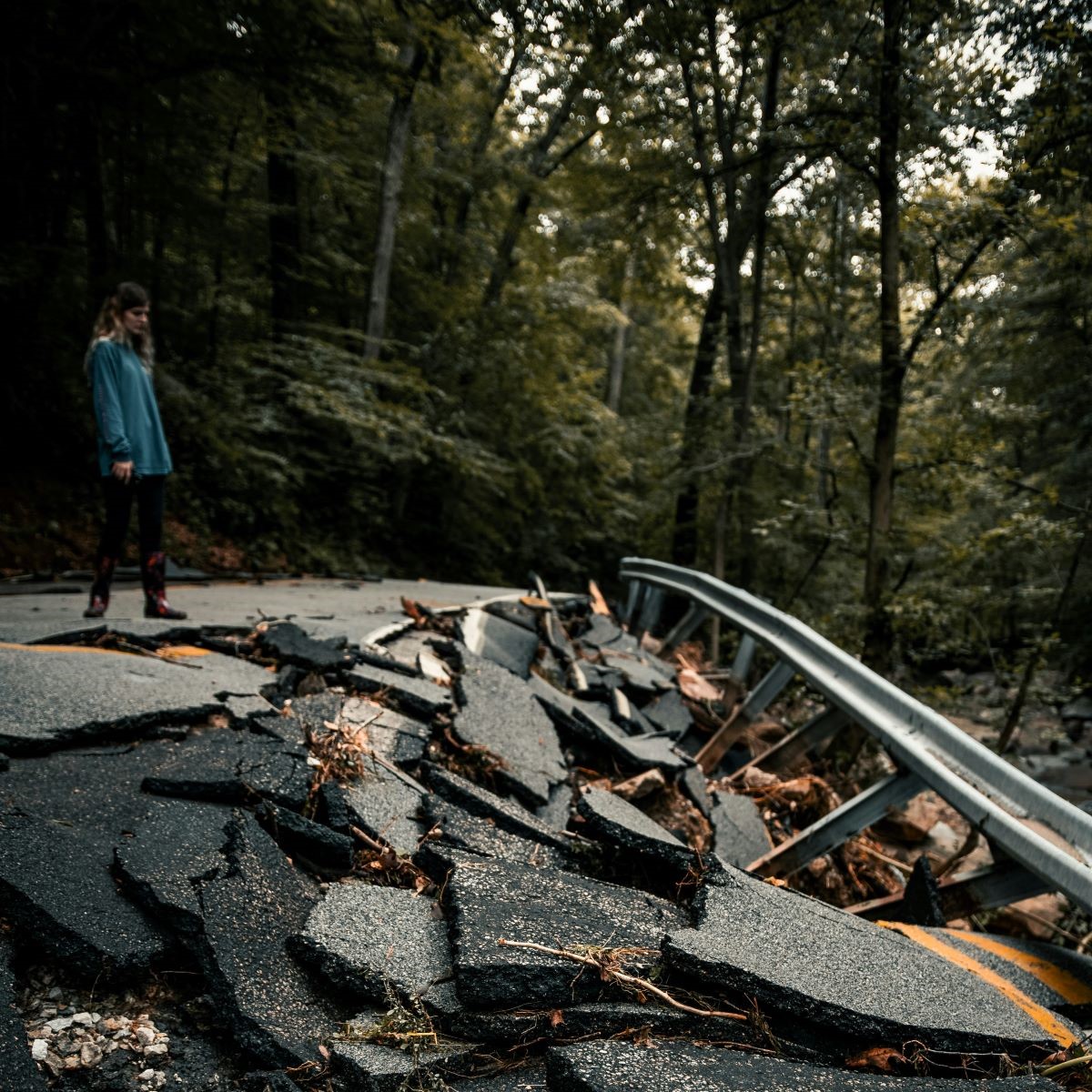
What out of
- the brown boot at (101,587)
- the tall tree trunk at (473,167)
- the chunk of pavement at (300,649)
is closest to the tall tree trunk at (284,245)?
the tall tree trunk at (473,167)

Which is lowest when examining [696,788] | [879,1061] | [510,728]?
[696,788]

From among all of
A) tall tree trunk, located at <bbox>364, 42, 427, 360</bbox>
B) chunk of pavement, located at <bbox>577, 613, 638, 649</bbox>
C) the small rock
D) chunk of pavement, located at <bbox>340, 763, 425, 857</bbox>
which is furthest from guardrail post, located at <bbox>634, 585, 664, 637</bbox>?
tall tree trunk, located at <bbox>364, 42, 427, 360</bbox>

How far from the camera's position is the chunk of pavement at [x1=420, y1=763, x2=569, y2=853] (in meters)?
2.71

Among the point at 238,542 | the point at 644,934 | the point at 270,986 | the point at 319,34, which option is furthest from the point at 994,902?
the point at 238,542

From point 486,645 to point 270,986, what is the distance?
3.28m

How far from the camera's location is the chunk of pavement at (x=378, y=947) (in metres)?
1.87

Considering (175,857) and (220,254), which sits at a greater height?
(220,254)

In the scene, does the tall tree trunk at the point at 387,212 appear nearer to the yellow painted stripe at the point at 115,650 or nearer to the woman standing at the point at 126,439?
the woman standing at the point at 126,439

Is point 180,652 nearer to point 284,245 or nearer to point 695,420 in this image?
point 284,245

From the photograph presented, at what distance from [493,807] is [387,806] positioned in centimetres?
40

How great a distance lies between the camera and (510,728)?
3773 millimetres

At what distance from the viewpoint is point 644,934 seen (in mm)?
2084

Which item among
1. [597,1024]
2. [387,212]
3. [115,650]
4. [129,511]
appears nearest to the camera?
[597,1024]

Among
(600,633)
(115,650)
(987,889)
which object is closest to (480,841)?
(987,889)
